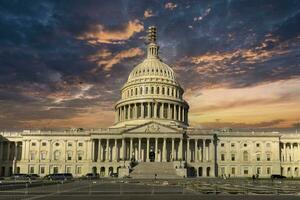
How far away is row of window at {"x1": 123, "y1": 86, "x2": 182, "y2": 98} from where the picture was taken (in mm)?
174125

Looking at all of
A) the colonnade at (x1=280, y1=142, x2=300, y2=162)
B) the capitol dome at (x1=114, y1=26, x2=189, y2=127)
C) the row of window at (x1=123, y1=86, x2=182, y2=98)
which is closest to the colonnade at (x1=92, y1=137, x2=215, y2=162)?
the capitol dome at (x1=114, y1=26, x2=189, y2=127)

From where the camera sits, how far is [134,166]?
442 ft

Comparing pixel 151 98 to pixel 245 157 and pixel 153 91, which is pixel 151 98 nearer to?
pixel 153 91

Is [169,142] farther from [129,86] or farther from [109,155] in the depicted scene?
[129,86]

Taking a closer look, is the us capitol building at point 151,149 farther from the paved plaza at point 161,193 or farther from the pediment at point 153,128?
the paved plaza at point 161,193

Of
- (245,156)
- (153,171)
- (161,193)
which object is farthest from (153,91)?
(161,193)

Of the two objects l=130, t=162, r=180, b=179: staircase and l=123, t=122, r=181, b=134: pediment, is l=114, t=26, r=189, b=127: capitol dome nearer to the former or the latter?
l=123, t=122, r=181, b=134: pediment

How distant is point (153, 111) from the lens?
170 meters

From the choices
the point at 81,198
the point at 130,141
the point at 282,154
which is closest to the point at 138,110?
the point at 130,141

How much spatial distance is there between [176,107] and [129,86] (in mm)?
20616

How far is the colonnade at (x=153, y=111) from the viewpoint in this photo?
169500 millimetres

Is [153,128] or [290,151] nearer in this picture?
[153,128]

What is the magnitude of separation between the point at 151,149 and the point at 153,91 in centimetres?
2899

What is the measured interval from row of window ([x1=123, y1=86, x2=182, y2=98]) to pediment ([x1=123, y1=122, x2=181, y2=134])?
26942mm
